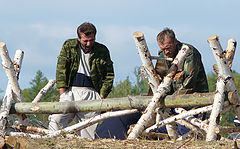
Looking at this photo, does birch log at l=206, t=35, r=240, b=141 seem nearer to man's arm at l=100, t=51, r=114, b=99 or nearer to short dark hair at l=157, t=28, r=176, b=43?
short dark hair at l=157, t=28, r=176, b=43

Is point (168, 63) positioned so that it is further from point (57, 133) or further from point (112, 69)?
point (57, 133)

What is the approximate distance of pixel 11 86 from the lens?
8.63 m

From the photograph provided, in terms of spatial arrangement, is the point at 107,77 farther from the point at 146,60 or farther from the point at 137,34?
the point at 137,34

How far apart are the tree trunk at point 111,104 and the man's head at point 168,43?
34.2 inches

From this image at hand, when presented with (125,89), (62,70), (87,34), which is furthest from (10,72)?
(125,89)

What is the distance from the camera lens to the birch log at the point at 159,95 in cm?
684

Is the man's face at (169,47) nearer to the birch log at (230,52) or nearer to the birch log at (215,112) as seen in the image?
the birch log at (230,52)

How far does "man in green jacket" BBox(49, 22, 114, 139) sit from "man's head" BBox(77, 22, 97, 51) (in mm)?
34

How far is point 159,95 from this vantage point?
696 cm

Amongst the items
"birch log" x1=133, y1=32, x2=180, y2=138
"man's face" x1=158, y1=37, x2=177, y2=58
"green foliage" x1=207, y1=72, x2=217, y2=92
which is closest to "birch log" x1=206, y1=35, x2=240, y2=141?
"birch log" x1=133, y1=32, x2=180, y2=138

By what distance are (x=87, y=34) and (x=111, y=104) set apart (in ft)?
4.83

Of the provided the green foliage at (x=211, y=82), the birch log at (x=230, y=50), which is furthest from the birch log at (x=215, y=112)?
the green foliage at (x=211, y=82)

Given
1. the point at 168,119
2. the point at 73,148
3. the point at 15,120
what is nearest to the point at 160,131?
the point at 168,119

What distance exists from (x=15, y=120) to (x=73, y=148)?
3659 millimetres
